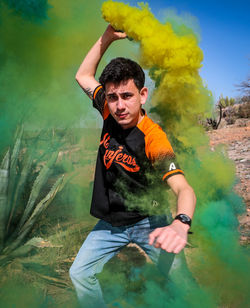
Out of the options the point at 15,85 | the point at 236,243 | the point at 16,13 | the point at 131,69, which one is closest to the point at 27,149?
the point at 15,85

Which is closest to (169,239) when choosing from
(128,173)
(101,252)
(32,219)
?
(128,173)

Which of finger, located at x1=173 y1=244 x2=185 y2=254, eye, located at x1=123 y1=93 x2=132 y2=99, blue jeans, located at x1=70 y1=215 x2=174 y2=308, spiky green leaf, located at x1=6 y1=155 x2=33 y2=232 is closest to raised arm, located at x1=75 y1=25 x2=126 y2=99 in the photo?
eye, located at x1=123 y1=93 x2=132 y2=99

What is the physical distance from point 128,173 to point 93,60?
1.00 metres

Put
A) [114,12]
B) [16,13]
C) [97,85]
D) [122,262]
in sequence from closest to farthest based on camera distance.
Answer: [114,12]
[97,85]
[16,13]
[122,262]

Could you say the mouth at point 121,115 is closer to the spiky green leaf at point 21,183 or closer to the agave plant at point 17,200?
the agave plant at point 17,200

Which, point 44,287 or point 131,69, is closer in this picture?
point 131,69

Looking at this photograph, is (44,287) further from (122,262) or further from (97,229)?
(97,229)

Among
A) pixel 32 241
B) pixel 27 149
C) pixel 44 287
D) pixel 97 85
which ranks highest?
pixel 97 85

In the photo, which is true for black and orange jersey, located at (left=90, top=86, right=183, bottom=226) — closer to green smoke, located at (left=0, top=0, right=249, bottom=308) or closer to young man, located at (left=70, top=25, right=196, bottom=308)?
young man, located at (left=70, top=25, right=196, bottom=308)

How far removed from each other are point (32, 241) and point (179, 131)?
172 centimetres

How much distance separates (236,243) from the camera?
259 cm

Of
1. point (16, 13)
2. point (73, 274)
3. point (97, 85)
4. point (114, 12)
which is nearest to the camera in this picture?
point (73, 274)

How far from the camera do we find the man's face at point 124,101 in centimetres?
170

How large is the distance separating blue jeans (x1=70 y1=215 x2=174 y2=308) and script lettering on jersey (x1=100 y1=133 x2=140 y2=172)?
0.36 m
